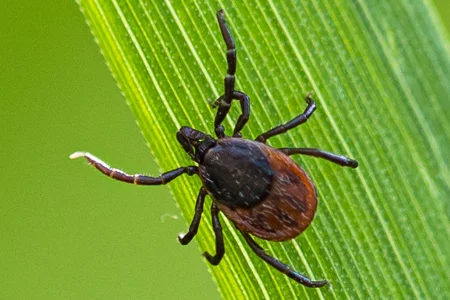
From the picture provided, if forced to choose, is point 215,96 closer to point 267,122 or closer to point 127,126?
point 267,122

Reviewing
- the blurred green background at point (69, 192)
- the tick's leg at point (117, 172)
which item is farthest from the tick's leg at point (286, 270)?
the blurred green background at point (69, 192)

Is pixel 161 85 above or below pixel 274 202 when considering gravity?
above

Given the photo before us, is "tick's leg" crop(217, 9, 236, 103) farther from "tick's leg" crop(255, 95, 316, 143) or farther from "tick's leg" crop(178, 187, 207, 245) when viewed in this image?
"tick's leg" crop(178, 187, 207, 245)

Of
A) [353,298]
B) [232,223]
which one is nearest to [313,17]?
[232,223]

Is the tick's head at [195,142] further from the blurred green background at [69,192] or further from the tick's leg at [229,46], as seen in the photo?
the blurred green background at [69,192]

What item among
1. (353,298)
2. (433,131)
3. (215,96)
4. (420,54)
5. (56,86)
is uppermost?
(56,86)

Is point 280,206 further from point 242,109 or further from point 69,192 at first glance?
point 69,192

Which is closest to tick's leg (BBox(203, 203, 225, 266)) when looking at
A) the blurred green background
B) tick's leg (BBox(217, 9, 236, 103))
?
tick's leg (BBox(217, 9, 236, 103))
